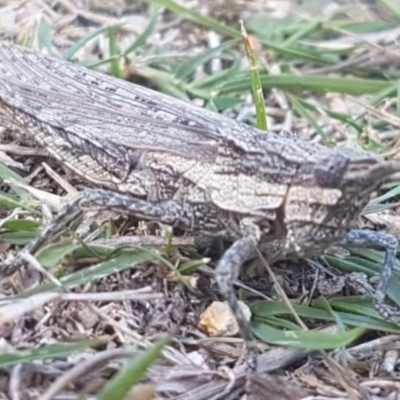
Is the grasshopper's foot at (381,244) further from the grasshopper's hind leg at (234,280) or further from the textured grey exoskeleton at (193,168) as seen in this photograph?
the grasshopper's hind leg at (234,280)

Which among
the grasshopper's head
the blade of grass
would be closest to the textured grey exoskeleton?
the grasshopper's head

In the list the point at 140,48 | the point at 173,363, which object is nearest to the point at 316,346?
the point at 173,363

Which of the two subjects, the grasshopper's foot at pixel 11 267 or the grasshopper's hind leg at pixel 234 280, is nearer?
the grasshopper's hind leg at pixel 234 280

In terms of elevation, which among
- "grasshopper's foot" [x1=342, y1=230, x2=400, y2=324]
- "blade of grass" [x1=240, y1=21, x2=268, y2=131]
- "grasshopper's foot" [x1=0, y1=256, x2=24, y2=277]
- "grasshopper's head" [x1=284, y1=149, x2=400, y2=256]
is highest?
"blade of grass" [x1=240, y1=21, x2=268, y2=131]

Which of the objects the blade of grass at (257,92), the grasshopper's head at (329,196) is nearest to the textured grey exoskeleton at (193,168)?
the grasshopper's head at (329,196)

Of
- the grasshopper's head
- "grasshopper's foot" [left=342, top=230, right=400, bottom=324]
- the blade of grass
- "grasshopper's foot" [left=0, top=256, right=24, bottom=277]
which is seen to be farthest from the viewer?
the blade of grass

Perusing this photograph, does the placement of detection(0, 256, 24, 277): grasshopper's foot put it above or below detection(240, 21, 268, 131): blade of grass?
below

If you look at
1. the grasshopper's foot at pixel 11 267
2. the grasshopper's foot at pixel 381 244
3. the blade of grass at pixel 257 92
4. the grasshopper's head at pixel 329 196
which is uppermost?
the blade of grass at pixel 257 92

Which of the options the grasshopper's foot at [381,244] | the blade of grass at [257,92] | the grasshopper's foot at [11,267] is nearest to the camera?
the grasshopper's foot at [11,267]

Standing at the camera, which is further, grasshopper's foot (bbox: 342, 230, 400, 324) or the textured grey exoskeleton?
grasshopper's foot (bbox: 342, 230, 400, 324)

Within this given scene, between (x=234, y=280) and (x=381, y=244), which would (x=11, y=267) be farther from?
(x=381, y=244)

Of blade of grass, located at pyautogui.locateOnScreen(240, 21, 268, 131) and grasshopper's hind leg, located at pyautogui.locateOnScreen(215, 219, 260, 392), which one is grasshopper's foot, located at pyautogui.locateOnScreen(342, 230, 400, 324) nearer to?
grasshopper's hind leg, located at pyautogui.locateOnScreen(215, 219, 260, 392)
